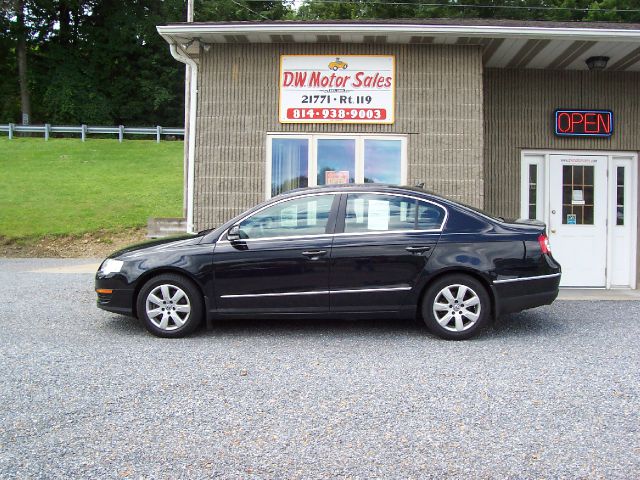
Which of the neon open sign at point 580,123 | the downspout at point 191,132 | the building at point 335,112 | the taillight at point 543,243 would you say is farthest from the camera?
the neon open sign at point 580,123

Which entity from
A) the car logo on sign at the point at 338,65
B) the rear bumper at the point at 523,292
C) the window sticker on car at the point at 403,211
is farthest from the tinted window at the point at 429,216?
the car logo on sign at the point at 338,65

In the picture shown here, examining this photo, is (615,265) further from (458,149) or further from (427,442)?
(427,442)

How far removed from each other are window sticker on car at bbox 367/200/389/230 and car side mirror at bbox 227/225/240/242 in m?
1.39

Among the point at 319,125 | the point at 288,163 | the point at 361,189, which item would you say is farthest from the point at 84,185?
the point at 361,189

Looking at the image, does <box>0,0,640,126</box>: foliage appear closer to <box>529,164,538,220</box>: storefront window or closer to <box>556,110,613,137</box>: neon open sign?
<box>556,110,613,137</box>: neon open sign

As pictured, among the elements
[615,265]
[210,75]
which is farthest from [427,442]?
[615,265]

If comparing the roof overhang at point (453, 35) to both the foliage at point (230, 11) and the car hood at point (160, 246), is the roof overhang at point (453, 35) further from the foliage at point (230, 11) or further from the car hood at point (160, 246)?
the foliage at point (230, 11)

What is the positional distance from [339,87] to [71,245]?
399 inches

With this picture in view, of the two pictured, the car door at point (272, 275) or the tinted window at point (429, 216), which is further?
the tinted window at point (429, 216)

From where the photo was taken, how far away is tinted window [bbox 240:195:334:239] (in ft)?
20.2

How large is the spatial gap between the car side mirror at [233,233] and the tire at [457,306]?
6.80 ft

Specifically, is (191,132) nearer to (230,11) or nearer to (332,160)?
(332,160)

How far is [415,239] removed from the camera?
6.09 metres

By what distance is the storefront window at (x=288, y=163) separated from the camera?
8.94 metres
